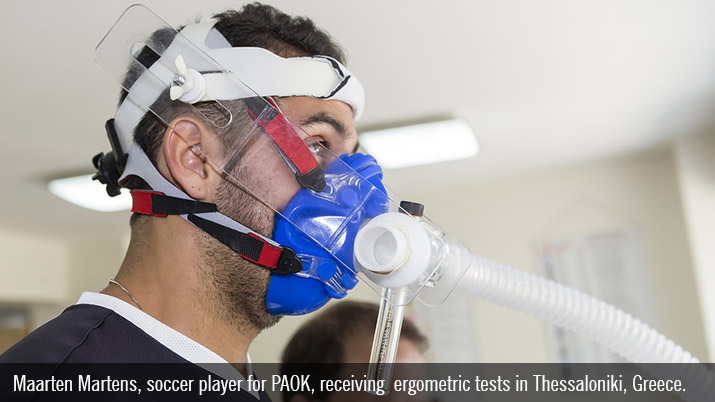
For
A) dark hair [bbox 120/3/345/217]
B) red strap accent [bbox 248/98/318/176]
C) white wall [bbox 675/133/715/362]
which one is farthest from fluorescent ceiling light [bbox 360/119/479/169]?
red strap accent [bbox 248/98/318/176]

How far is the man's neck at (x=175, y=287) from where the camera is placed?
1.07 metres

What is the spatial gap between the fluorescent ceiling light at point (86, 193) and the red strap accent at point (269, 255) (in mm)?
2270

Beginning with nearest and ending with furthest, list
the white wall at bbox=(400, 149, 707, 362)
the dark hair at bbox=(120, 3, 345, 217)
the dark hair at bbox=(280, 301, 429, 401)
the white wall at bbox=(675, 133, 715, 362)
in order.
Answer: the dark hair at bbox=(120, 3, 345, 217) → the dark hair at bbox=(280, 301, 429, 401) → the white wall at bbox=(675, 133, 715, 362) → the white wall at bbox=(400, 149, 707, 362)

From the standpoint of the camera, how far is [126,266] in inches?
44.3

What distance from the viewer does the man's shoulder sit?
0.90 m

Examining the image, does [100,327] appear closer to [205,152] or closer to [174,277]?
[174,277]

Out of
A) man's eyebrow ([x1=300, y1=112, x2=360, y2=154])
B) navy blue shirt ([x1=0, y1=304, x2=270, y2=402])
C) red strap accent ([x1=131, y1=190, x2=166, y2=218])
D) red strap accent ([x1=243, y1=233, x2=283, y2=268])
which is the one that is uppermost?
man's eyebrow ([x1=300, y1=112, x2=360, y2=154])

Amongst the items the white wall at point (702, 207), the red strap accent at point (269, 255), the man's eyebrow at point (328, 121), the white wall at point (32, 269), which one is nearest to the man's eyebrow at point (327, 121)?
the man's eyebrow at point (328, 121)

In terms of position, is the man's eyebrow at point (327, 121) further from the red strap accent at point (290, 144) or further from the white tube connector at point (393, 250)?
the white tube connector at point (393, 250)

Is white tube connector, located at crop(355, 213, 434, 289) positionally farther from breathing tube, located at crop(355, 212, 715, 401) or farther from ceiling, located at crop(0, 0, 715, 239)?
ceiling, located at crop(0, 0, 715, 239)

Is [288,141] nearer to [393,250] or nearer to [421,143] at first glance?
[393,250]

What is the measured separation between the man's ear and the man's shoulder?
0.76 ft

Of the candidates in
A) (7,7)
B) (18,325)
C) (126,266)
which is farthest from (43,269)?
(126,266)

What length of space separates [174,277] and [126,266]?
0.09 m
